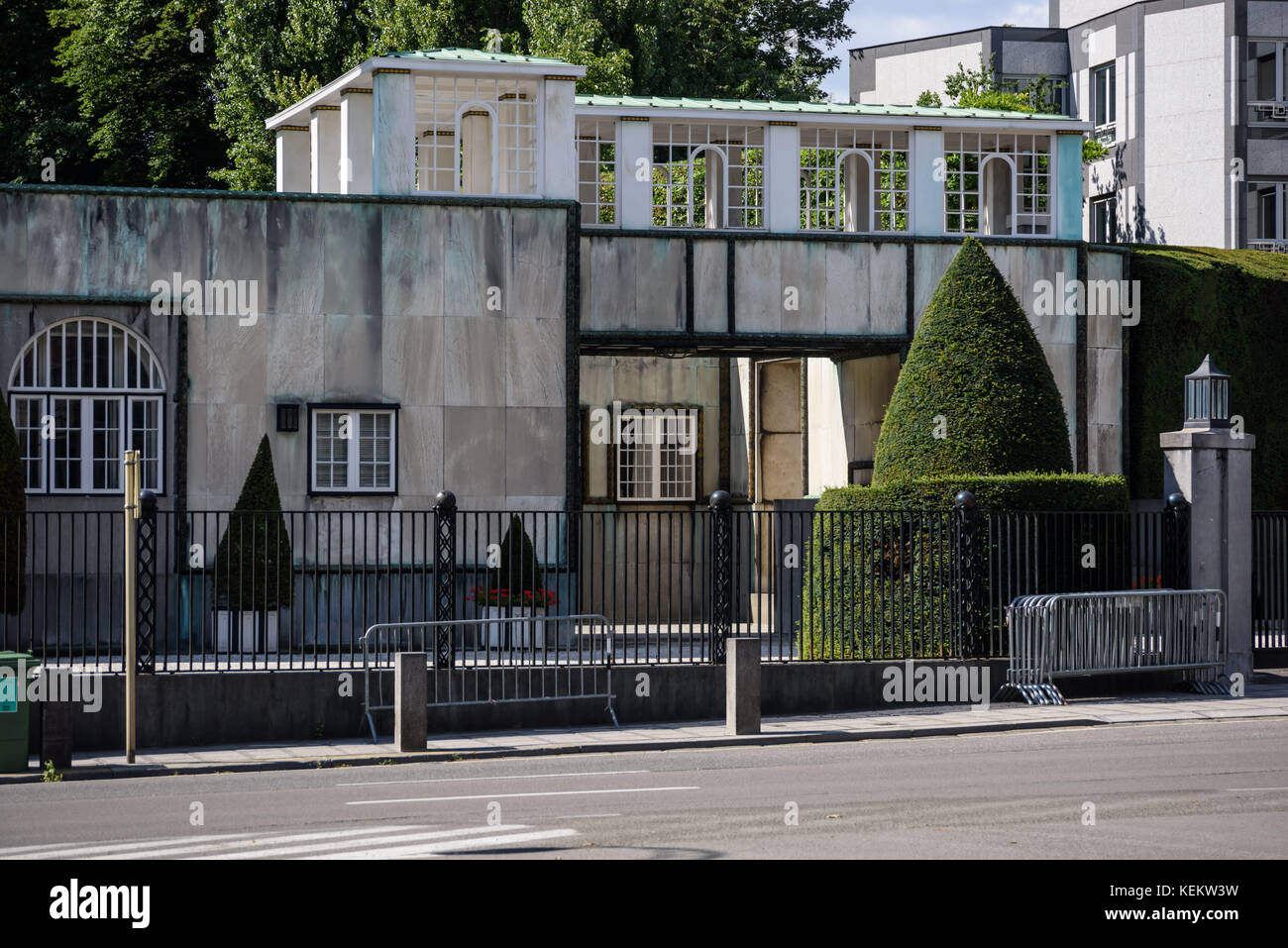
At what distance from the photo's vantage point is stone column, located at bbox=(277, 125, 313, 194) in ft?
99.5

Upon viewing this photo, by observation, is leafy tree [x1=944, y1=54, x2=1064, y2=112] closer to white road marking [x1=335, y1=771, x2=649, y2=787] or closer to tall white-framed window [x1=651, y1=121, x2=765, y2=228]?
tall white-framed window [x1=651, y1=121, x2=765, y2=228]

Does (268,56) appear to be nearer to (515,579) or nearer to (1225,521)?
(515,579)

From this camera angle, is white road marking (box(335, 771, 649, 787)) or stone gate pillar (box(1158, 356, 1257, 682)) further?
stone gate pillar (box(1158, 356, 1257, 682))

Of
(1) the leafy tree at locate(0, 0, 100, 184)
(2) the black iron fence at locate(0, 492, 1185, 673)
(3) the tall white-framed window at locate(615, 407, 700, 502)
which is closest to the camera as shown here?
(2) the black iron fence at locate(0, 492, 1185, 673)

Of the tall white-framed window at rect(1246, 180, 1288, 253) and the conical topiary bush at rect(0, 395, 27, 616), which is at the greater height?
the tall white-framed window at rect(1246, 180, 1288, 253)

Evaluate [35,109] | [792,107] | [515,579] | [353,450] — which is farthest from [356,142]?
[35,109]

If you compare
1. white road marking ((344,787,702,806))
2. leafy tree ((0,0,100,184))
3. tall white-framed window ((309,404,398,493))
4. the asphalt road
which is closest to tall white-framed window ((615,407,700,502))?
tall white-framed window ((309,404,398,493))

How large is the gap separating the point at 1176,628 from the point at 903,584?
133 inches

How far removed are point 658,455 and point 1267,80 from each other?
95.1ft

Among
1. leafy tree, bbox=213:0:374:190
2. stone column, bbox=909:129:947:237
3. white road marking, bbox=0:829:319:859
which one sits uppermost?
leafy tree, bbox=213:0:374:190

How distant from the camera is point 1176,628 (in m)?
20.8

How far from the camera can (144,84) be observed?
42344 millimetres

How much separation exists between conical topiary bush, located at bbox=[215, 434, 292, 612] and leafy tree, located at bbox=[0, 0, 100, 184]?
2064cm

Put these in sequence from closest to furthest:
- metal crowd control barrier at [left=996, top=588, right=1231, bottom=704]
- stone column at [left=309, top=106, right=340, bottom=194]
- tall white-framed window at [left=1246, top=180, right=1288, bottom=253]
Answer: metal crowd control barrier at [left=996, top=588, right=1231, bottom=704], stone column at [left=309, top=106, right=340, bottom=194], tall white-framed window at [left=1246, top=180, right=1288, bottom=253]
